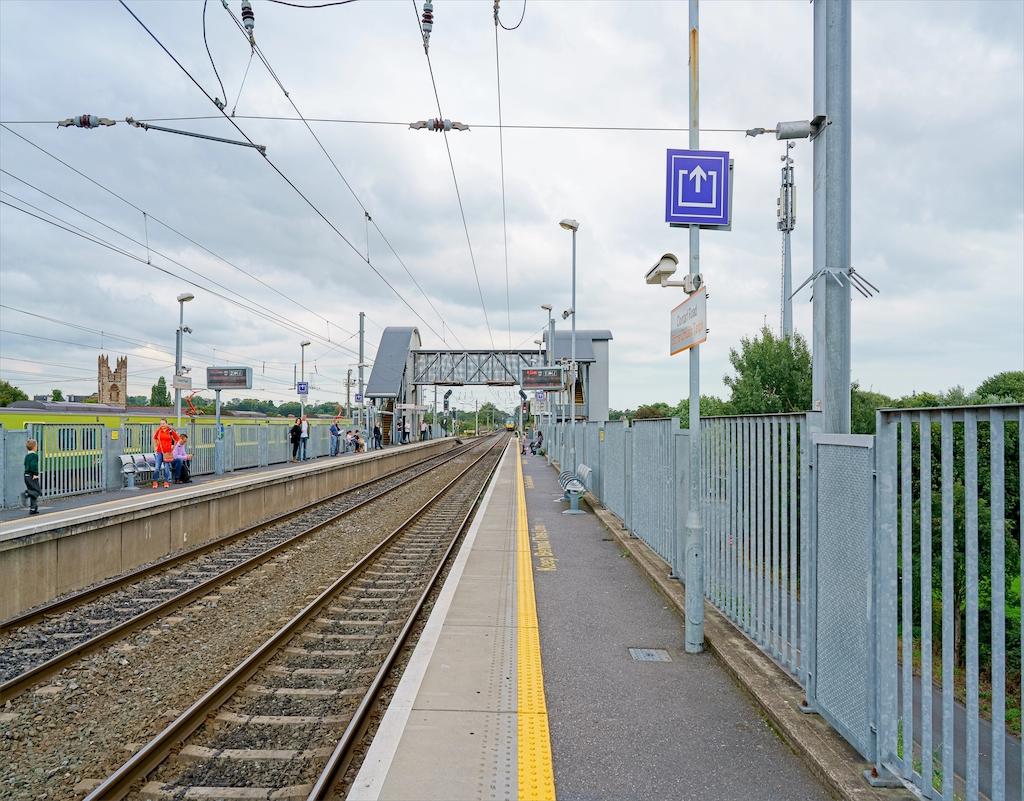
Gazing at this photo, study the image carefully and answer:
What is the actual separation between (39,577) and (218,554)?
301cm

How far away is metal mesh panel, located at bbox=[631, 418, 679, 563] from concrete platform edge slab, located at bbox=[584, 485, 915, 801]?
4.73 feet

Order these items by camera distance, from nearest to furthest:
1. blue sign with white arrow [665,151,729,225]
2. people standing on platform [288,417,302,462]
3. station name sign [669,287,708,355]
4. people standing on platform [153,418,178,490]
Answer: station name sign [669,287,708,355] → blue sign with white arrow [665,151,729,225] → people standing on platform [153,418,178,490] → people standing on platform [288,417,302,462]

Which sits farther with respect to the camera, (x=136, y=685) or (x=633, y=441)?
(x=633, y=441)

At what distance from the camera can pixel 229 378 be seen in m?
26.6

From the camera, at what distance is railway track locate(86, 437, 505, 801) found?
3992 millimetres

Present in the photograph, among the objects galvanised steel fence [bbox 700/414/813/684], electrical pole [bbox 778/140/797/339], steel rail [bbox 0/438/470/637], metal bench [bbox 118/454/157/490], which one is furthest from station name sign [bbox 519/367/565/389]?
galvanised steel fence [bbox 700/414/813/684]

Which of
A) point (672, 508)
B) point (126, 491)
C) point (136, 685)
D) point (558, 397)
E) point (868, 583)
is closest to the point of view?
point (868, 583)

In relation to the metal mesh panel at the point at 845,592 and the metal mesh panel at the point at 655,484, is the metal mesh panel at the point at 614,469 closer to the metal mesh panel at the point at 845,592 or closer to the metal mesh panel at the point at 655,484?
the metal mesh panel at the point at 655,484

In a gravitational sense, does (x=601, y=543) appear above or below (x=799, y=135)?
below

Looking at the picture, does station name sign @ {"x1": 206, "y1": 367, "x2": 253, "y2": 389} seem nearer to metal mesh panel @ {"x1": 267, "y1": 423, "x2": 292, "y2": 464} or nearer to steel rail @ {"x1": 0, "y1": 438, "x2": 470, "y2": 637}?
metal mesh panel @ {"x1": 267, "y1": 423, "x2": 292, "y2": 464}

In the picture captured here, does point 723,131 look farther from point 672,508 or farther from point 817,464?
point 817,464

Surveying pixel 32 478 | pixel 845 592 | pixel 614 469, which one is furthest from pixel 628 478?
pixel 32 478

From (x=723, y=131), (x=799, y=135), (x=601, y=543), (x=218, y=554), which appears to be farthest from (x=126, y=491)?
(x=799, y=135)

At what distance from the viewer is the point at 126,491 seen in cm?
1711
